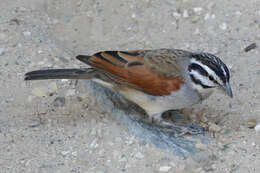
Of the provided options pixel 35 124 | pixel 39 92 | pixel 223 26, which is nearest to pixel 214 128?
pixel 35 124

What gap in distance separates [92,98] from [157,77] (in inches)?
52.1

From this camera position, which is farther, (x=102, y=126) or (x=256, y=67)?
(x=256, y=67)

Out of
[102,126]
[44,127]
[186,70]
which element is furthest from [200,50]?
[44,127]

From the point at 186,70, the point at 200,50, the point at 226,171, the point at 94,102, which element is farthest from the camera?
the point at 200,50

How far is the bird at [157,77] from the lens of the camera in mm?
6326

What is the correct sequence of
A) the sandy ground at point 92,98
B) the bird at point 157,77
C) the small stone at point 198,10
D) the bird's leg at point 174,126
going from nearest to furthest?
the sandy ground at point 92,98 → the bird at point 157,77 → the bird's leg at point 174,126 → the small stone at point 198,10

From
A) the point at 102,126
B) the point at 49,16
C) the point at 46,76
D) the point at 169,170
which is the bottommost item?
the point at 169,170

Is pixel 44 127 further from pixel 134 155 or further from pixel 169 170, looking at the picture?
pixel 169 170

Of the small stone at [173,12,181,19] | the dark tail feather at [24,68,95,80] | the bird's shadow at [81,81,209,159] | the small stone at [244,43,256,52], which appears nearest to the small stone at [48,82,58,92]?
the bird's shadow at [81,81,209,159]

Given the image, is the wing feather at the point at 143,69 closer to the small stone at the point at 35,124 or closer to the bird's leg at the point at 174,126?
the bird's leg at the point at 174,126

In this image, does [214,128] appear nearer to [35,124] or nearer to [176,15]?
[35,124]

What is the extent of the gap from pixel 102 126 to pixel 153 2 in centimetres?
368

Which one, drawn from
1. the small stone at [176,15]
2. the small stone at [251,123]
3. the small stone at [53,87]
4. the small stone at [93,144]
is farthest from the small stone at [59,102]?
the small stone at [176,15]

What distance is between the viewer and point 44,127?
21.7 feet
